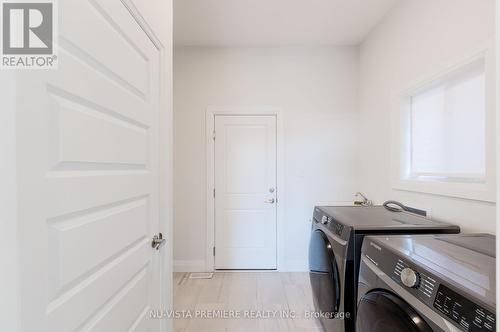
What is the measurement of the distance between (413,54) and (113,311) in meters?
2.56

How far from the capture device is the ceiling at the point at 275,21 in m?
2.29

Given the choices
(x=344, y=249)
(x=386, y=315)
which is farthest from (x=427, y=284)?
(x=344, y=249)

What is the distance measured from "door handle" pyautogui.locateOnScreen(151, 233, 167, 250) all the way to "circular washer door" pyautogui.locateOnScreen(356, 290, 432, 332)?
3.29ft

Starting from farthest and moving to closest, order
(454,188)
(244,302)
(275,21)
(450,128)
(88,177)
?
(275,21) < (244,302) < (450,128) < (454,188) < (88,177)

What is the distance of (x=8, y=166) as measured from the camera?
0.53 m

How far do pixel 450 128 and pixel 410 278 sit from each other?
4.58 feet

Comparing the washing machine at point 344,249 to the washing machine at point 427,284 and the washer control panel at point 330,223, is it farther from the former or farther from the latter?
the washing machine at point 427,284

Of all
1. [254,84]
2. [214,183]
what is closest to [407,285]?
[214,183]

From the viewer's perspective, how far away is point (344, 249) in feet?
4.54

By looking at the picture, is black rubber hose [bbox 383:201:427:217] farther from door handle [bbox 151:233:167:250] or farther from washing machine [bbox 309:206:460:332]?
door handle [bbox 151:233:167:250]

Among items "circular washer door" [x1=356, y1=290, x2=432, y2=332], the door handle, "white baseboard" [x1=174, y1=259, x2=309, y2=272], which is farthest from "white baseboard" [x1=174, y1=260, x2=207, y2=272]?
"circular washer door" [x1=356, y1=290, x2=432, y2=332]

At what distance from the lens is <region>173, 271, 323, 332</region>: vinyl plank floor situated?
2.05 m

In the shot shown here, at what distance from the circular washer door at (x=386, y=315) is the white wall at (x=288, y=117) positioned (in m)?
1.99

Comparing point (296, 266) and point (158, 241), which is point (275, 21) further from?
point (296, 266)
